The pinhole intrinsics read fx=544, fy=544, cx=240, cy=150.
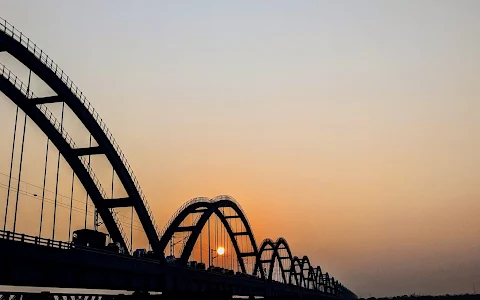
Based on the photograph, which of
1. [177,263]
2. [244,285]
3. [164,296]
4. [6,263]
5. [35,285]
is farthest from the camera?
[244,285]

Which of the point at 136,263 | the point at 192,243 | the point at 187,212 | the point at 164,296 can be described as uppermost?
the point at 187,212

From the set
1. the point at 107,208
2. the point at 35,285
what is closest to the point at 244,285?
the point at 107,208

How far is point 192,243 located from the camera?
8250 cm

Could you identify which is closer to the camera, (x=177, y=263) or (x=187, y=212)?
(x=177, y=263)

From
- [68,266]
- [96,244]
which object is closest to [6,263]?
[68,266]

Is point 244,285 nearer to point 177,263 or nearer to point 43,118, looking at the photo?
point 177,263

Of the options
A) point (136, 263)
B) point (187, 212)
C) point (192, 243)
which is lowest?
point (136, 263)

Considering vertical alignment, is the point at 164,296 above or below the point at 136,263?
below

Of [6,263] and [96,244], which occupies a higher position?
[96,244]

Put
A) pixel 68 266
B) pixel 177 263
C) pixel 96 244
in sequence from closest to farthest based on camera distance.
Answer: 1. pixel 68 266
2. pixel 96 244
3. pixel 177 263

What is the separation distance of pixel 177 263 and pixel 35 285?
35574 mm

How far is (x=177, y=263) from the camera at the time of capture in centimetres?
7525

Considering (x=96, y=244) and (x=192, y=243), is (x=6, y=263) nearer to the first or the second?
(x=96, y=244)

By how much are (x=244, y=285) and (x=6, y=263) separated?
247ft
